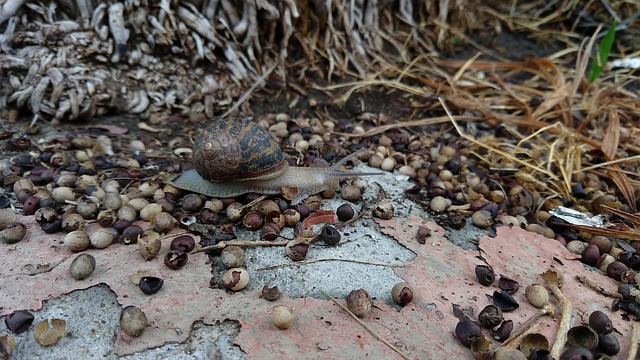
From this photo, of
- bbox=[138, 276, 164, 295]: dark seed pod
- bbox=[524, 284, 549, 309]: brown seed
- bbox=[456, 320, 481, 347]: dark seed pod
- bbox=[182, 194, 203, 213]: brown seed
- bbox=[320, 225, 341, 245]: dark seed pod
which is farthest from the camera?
bbox=[182, 194, 203, 213]: brown seed

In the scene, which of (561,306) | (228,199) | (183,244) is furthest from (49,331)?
(561,306)

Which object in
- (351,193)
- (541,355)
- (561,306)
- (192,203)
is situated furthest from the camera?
(351,193)

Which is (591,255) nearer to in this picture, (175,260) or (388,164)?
(388,164)

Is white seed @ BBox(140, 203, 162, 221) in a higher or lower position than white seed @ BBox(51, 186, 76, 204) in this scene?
higher

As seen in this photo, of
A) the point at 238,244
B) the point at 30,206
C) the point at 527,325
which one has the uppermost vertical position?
the point at 527,325

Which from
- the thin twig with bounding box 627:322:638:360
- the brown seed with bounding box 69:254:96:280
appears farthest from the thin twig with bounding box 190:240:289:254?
the thin twig with bounding box 627:322:638:360

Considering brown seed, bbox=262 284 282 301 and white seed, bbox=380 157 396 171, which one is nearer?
brown seed, bbox=262 284 282 301

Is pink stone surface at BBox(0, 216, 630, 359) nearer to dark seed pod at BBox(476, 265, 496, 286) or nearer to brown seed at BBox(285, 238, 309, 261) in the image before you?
dark seed pod at BBox(476, 265, 496, 286)

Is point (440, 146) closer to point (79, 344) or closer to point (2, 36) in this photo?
point (79, 344)
